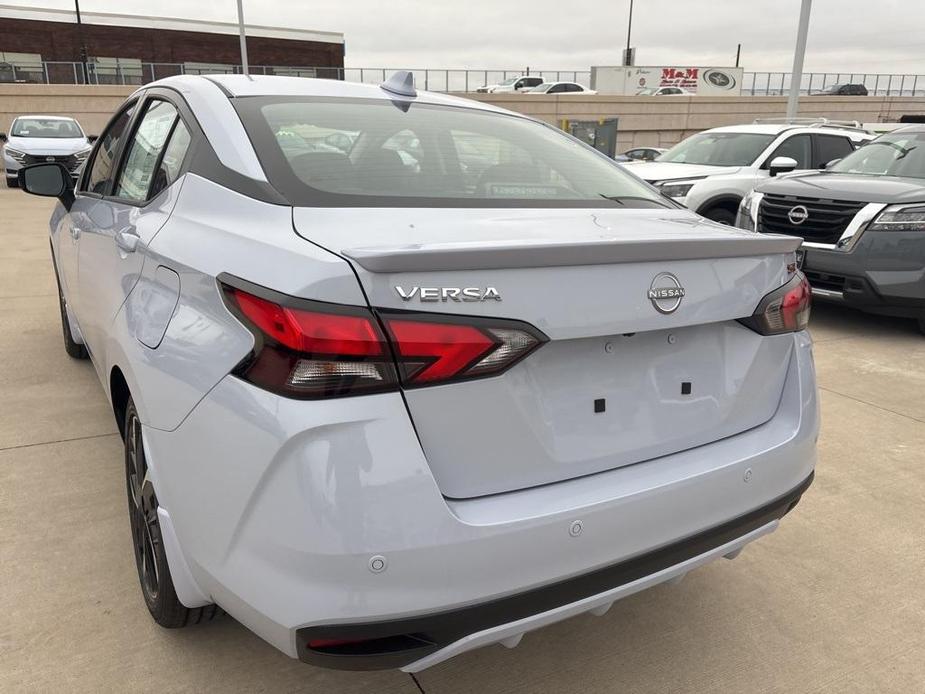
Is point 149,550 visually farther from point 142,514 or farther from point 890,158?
point 890,158

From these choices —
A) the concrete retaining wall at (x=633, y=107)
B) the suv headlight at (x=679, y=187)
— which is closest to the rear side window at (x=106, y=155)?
the suv headlight at (x=679, y=187)

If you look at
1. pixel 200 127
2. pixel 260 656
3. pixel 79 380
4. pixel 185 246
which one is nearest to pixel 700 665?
pixel 260 656

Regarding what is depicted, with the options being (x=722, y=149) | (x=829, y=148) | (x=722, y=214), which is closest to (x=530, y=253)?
(x=722, y=214)

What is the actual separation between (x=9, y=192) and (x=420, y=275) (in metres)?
20.0

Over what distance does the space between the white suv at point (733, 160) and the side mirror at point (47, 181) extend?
6362 millimetres

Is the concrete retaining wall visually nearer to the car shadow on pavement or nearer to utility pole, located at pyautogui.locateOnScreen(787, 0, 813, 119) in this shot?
utility pole, located at pyautogui.locateOnScreen(787, 0, 813, 119)

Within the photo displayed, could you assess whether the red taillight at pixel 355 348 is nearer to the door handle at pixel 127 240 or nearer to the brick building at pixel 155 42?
the door handle at pixel 127 240

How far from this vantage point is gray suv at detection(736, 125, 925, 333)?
5.93m

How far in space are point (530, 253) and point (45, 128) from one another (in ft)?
66.5

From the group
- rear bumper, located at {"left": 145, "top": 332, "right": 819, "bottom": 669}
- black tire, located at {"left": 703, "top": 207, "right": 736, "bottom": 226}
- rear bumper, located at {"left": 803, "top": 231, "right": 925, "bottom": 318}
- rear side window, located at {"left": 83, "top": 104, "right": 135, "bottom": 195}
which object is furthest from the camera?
black tire, located at {"left": 703, "top": 207, "right": 736, "bottom": 226}

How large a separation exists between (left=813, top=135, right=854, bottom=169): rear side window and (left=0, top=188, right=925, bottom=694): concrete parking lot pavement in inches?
281

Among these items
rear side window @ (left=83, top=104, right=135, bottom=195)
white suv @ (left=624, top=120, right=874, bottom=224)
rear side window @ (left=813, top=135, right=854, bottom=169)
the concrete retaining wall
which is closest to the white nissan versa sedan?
rear side window @ (left=83, top=104, right=135, bottom=195)

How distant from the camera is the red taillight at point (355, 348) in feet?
→ 4.95

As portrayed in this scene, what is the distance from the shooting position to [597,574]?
1737mm
